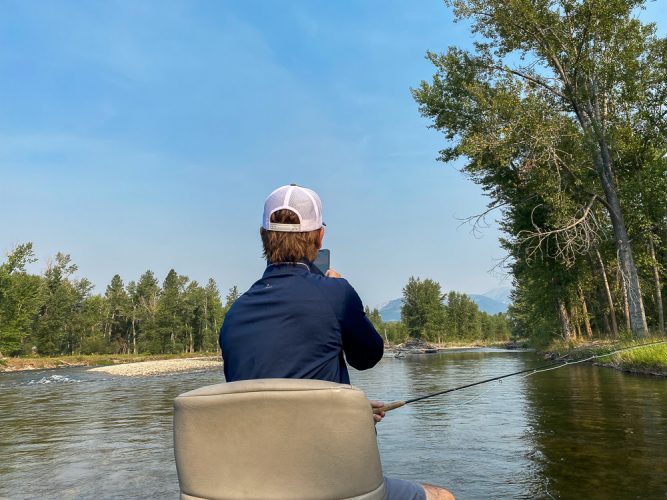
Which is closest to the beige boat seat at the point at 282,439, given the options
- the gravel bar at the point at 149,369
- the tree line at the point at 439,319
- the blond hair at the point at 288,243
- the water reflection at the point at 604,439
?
the blond hair at the point at 288,243

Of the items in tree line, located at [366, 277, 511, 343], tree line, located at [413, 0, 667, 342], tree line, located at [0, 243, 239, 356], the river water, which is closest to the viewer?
the river water

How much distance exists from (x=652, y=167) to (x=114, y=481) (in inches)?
966

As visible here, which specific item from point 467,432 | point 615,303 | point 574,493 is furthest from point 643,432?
point 615,303

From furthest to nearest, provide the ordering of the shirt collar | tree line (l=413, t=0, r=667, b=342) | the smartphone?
tree line (l=413, t=0, r=667, b=342), the smartphone, the shirt collar

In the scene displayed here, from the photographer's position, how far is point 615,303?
3666cm

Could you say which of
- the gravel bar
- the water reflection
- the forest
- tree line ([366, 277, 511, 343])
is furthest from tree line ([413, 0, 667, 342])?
tree line ([366, 277, 511, 343])

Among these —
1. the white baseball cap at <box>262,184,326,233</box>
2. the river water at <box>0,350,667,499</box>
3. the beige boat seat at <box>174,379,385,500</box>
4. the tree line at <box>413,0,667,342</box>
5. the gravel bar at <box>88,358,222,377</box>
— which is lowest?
the gravel bar at <box>88,358,222,377</box>

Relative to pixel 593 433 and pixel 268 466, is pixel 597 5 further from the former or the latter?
pixel 268 466

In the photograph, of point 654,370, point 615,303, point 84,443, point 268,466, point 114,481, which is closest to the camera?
point 268,466

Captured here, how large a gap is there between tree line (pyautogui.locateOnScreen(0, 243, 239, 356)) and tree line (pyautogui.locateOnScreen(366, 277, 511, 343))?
43791mm

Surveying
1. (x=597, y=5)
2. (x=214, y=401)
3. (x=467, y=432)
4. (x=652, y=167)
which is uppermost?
(x=597, y=5)

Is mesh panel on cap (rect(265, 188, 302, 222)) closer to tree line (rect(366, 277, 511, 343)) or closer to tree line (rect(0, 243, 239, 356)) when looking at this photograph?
tree line (rect(0, 243, 239, 356))

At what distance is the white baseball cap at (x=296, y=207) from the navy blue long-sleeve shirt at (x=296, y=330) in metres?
0.25

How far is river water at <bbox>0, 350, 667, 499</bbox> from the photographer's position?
5.08 meters
